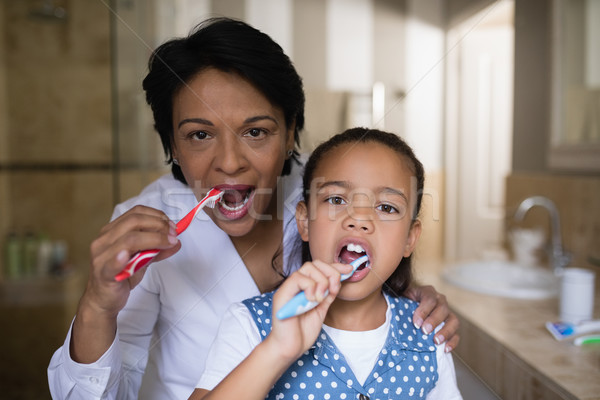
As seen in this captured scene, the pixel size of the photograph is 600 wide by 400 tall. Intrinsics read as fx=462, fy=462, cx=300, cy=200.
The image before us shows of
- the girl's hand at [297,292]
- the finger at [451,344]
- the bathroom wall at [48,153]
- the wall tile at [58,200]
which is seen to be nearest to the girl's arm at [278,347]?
the girl's hand at [297,292]

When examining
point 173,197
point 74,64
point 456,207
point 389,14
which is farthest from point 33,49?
point 456,207

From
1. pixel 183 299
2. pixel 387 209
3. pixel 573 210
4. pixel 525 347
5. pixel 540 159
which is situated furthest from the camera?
pixel 540 159

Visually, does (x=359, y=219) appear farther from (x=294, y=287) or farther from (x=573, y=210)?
(x=573, y=210)

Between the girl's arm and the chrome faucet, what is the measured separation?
0.87 meters

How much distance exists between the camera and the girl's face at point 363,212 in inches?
19.5

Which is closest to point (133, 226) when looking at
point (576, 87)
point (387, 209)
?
point (387, 209)

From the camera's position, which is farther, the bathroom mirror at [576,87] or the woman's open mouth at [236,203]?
the bathroom mirror at [576,87]

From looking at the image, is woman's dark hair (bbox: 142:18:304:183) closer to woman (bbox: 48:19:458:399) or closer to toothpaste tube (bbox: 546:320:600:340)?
woman (bbox: 48:19:458:399)

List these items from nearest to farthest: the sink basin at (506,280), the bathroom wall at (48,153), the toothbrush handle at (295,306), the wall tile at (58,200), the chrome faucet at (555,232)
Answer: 1. the toothbrush handle at (295,306)
2. the sink basin at (506,280)
3. the chrome faucet at (555,232)
4. the bathroom wall at (48,153)
5. the wall tile at (58,200)

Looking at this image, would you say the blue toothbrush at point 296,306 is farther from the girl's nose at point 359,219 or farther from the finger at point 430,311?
the finger at point 430,311

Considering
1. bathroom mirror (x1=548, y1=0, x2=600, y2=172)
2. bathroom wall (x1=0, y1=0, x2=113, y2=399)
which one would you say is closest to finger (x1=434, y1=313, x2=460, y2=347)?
bathroom mirror (x1=548, y1=0, x2=600, y2=172)

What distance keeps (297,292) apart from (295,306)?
15mm

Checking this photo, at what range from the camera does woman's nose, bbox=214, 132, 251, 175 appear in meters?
0.52

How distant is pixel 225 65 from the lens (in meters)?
0.55
